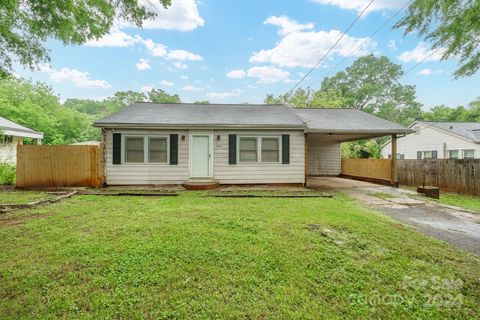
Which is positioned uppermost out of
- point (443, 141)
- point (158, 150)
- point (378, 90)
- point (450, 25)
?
point (378, 90)

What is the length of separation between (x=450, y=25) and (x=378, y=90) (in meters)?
34.6

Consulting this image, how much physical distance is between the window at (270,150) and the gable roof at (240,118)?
654mm

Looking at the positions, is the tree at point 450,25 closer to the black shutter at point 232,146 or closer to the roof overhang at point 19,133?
the black shutter at point 232,146

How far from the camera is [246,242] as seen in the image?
11.8ft

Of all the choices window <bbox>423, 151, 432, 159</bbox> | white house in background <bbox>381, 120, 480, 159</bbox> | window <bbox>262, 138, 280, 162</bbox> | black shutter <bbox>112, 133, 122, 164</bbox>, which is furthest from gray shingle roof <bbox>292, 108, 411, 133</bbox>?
window <bbox>423, 151, 432, 159</bbox>

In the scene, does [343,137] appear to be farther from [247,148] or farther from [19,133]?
[19,133]

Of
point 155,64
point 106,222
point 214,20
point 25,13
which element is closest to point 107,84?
point 155,64

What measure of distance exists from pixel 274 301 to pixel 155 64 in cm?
2705

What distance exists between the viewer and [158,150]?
31.0 feet

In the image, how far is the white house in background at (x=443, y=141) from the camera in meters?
16.0

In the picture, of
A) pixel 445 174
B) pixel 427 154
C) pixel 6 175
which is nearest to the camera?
pixel 6 175

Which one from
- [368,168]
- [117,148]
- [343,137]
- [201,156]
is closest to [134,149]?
[117,148]

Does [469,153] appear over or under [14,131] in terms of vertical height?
under

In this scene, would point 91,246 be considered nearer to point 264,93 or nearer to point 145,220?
point 145,220
